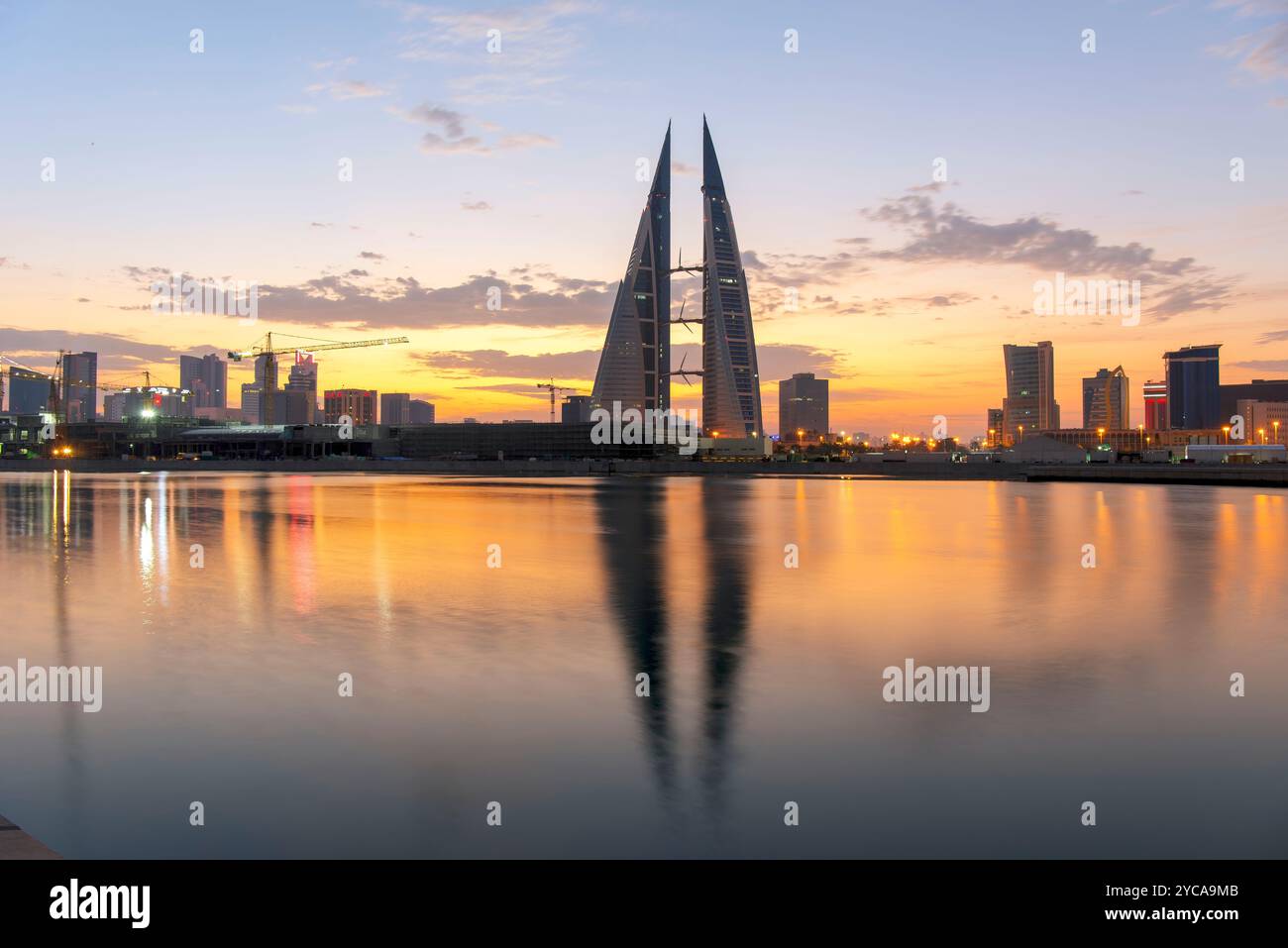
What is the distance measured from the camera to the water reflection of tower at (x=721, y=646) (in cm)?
1050

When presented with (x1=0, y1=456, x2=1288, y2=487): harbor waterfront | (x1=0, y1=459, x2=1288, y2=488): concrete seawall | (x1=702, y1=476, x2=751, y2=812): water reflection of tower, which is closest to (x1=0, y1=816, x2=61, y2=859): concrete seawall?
(x1=702, y1=476, x2=751, y2=812): water reflection of tower

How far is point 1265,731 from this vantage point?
12.1 m

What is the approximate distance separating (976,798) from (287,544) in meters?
32.1

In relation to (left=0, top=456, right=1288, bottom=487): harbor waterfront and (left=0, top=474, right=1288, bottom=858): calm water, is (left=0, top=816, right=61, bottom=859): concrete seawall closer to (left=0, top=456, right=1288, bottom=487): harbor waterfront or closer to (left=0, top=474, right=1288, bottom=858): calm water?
(left=0, top=474, right=1288, bottom=858): calm water

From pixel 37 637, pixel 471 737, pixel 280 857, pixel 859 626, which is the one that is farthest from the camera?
pixel 859 626

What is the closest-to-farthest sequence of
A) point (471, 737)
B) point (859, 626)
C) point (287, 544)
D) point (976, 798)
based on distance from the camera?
point (976, 798) < point (471, 737) < point (859, 626) < point (287, 544)

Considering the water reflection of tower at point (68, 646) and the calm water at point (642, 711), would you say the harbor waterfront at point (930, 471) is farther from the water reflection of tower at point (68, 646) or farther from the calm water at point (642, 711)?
the water reflection of tower at point (68, 646)

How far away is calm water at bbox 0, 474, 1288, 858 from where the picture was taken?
880cm

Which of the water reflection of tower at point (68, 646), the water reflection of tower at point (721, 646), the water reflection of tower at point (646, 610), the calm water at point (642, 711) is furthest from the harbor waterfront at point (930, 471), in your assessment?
the water reflection of tower at point (68, 646)

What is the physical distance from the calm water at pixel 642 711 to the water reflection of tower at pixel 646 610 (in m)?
0.09

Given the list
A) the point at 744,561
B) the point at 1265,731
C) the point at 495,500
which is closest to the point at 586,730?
the point at 1265,731

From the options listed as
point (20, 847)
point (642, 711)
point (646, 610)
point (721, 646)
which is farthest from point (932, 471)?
point (20, 847)
